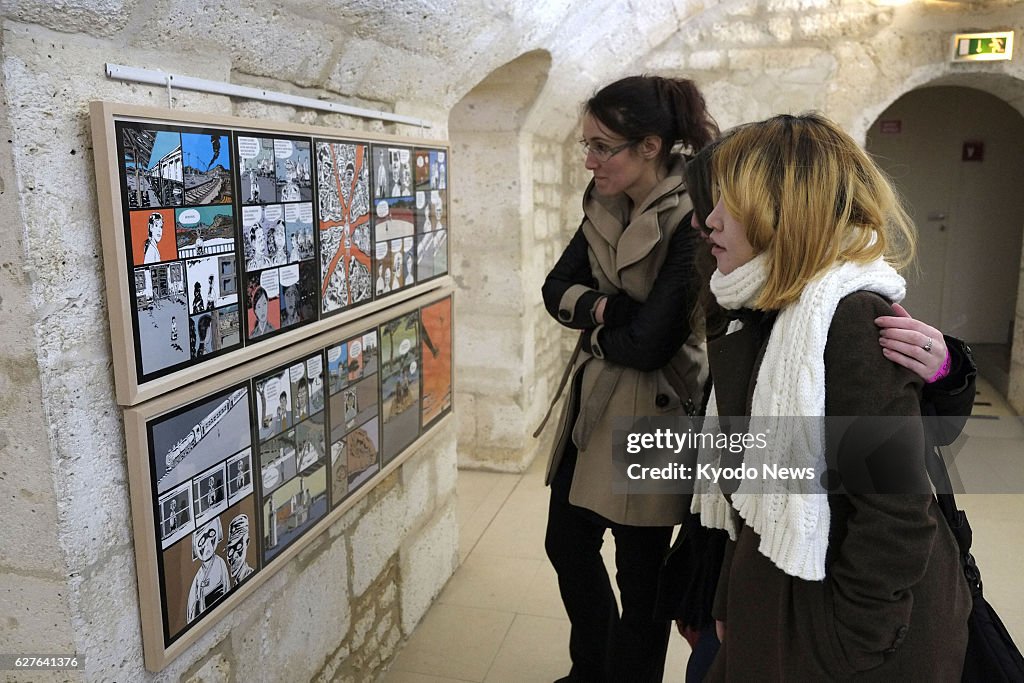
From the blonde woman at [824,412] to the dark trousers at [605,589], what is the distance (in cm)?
58

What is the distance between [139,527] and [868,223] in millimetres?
1254

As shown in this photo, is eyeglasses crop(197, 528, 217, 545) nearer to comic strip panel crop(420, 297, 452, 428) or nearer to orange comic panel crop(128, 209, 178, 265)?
orange comic panel crop(128, 209, 178, 265)

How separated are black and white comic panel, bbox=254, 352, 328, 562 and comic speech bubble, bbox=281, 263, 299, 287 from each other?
0.18 meters

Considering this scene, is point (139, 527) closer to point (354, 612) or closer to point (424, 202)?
point (354, 612)

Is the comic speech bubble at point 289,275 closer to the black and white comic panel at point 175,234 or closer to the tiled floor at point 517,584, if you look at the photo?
the black and white comic panel at point 175,234

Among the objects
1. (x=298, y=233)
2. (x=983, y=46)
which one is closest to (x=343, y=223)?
(x=298, y=233)

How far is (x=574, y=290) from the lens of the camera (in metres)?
1.93

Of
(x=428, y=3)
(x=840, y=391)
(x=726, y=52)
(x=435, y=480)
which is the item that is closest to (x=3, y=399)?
(x=840, y=391)

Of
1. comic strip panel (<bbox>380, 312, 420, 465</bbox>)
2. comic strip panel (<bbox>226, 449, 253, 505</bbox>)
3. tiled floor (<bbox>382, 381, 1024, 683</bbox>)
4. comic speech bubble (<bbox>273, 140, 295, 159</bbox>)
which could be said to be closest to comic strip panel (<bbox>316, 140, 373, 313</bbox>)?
comic speech bubble (<bbox>273, 140, 295, 159</bbox>)

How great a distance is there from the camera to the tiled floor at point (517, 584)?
8.16ft

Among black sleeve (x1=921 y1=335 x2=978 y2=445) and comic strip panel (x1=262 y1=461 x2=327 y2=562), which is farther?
comic strip panel (x1=262 y1=461 x2=327 y2=562)

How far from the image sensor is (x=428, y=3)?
2.01 m

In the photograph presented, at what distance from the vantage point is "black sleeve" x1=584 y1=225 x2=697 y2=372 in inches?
68.2

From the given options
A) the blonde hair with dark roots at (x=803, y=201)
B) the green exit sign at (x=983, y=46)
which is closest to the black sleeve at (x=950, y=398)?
the blonde hair with dark roots at (x=803, y=201)
